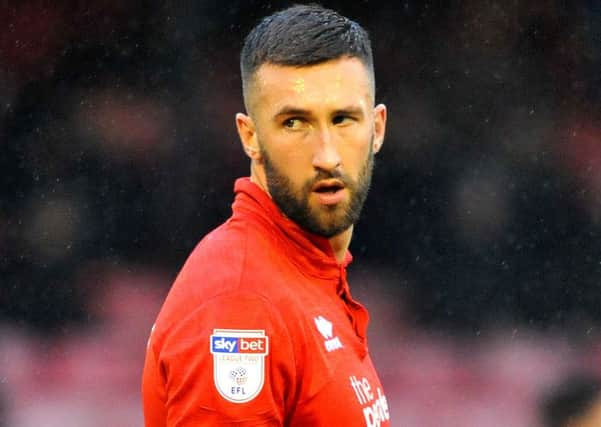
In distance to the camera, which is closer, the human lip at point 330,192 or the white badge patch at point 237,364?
the white badge patch at point 237,364

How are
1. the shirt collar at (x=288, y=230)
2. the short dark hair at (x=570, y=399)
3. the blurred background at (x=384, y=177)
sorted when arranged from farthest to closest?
the blurred background at (x=384, y=177) → the short dark hair at (x=570, y=399) → the shirt collar at (x=288, y=230)

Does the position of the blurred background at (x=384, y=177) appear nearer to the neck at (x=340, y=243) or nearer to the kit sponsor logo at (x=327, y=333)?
the neck at (x=340, y=243)

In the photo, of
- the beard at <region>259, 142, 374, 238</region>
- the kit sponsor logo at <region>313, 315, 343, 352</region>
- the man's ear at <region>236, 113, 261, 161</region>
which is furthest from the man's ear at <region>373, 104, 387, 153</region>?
the kit sponsor logo at <region>313, 315, 343, 352</region>

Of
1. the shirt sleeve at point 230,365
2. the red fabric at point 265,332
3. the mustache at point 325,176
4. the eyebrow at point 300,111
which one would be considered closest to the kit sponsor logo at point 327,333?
the red fabric at point 265,332

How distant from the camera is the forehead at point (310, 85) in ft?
6.21

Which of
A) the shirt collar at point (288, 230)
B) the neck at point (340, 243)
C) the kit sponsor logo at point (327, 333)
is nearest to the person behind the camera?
the kit sponsor logo at point (327, 333)

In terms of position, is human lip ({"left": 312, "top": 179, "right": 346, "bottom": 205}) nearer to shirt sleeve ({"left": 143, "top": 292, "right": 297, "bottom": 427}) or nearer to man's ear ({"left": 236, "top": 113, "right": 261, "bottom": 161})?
man's ear ({"left": 236, "top": 113, "right": 261, "bottom": 161})

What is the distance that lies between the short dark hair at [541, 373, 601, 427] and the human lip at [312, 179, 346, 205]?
376cm

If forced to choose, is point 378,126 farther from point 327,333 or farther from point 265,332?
point 265,332

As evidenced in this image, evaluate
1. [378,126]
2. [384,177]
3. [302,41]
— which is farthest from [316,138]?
[384,177]

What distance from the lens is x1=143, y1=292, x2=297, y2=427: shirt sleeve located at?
1.71 meters

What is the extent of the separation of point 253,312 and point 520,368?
156 inches

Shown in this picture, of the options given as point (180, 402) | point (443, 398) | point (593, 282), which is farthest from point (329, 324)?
point (593, 282)

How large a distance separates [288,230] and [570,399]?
12.6 ft
